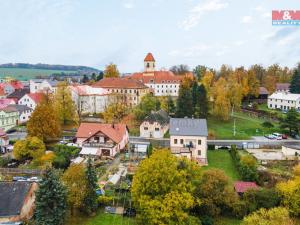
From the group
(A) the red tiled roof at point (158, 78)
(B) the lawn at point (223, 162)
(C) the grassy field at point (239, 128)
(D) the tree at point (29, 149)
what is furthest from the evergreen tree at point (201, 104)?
(D) the tree at point (29, 149)

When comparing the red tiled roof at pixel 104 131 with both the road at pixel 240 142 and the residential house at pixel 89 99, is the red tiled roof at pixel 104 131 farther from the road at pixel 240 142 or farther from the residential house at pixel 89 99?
the residential house at pixel 89 99

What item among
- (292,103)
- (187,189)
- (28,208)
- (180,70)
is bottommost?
(28,208)

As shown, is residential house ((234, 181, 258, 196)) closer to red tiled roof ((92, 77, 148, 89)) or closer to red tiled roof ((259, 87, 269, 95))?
red tiled roof ((92, 77, 148, 89))

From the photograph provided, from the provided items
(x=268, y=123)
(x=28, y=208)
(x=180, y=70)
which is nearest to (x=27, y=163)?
(x=28, y=208)

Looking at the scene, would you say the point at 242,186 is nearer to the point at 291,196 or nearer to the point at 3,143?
the point at 291,196

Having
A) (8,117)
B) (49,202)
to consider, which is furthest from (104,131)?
(8,117)

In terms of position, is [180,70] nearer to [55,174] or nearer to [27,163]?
[27,163]

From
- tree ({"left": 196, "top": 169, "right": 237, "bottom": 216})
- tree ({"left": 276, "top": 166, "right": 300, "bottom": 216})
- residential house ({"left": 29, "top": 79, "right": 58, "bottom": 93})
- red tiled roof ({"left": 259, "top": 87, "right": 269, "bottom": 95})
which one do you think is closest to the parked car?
tree ({"left": 276, "top": 166, "right": 300, "bottom": 216})
